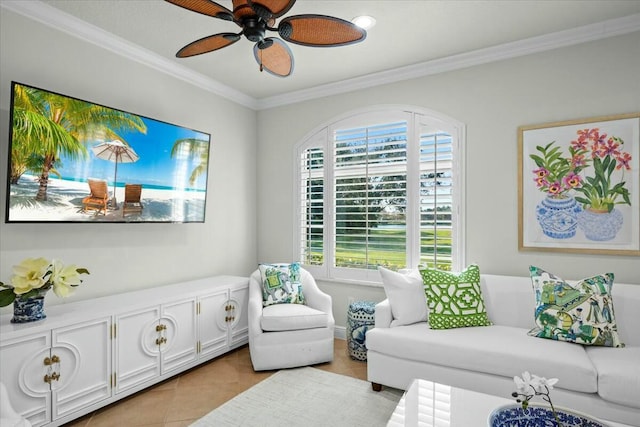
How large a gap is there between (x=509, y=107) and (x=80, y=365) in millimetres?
3659

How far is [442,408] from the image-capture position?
1685 millimetres

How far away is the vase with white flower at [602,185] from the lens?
8.46 feet

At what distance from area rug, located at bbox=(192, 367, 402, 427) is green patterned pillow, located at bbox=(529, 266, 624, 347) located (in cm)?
113

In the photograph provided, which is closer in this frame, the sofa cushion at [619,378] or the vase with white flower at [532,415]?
the vase with white flower at [532,415]

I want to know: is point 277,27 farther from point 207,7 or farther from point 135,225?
point 135,225

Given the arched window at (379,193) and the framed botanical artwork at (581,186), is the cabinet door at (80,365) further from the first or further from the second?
the framed botanical artwork at (581,186)

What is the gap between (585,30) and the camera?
2.67 meters

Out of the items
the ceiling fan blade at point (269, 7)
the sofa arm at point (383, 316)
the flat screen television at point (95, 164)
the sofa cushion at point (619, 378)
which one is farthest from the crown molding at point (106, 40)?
the sofa cushion at point (619, 378)

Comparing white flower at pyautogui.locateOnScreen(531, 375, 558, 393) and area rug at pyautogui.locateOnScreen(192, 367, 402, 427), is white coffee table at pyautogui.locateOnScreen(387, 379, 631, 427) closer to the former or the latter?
white flower at pyautogui.locateOnScreen(531, 375, 558, 393)

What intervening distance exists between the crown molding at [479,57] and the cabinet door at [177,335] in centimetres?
Result: 247

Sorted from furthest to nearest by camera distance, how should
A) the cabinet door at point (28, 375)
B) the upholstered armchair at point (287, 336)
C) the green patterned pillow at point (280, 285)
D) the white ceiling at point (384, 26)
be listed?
the green patterned pillow at point (280, 285) < the upholstered armchair at point (287, 336) < the white ceiling at point (384, 26) < the cabinet door at point (28, 375)

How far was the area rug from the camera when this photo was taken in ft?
7.32

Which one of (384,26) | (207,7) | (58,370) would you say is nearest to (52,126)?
(207,7)

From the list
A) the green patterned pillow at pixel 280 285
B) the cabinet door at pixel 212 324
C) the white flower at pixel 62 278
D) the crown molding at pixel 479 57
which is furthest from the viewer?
the green patterned pillow at pixel 280 285
